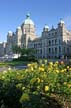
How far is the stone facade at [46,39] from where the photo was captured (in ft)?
318

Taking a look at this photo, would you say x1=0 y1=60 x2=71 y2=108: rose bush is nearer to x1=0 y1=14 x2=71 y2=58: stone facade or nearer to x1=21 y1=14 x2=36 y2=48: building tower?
x1=0 y1=14 x2=71 y2=58: stone facade

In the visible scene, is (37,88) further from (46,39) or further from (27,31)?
(27,31)

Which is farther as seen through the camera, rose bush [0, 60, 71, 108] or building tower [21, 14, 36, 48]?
building tower [21, 14, 36, 48]

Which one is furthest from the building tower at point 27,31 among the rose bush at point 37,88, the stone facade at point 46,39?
the rose bush at point 37,88

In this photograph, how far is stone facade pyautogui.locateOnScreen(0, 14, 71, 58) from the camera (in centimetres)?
9706

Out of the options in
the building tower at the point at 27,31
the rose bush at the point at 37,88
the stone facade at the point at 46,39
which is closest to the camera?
the rose bush at the point at 37,88

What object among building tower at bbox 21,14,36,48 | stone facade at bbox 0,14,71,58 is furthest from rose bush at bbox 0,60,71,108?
building tower at bbox 21,14,36,48

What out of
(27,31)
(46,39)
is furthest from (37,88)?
(27,31)

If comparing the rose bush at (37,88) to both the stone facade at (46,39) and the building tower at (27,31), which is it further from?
the building tower at (27,31)

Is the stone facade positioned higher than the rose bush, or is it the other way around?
the stone facade

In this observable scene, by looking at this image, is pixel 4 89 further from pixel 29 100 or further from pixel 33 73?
pixel 29 100

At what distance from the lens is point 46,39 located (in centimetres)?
10619

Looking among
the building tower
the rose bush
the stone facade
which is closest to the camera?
the rose bush

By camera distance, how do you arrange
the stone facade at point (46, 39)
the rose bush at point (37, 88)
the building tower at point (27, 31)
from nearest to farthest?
the rose bush at point (37, 88), the stone facade at point (46, 39), the building tower at point (27, 31)
